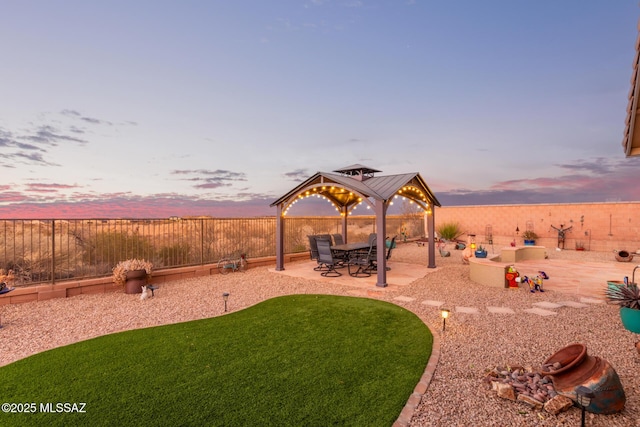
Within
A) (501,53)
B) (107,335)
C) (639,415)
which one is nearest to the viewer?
(639,415)

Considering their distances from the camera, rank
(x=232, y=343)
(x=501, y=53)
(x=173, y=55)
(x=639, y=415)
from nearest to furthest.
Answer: (x=639, y=415), (x=232, y=343), (x=173, y=55), (x=501, y=53)

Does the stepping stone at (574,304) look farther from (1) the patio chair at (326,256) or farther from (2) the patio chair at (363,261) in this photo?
(1) the patio chair at (326,256)

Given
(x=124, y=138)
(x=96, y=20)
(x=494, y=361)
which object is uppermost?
(x=96, y=20)

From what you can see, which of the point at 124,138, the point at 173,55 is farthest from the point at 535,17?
the point at 124,138

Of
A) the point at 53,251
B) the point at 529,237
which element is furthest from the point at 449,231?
the point at 53,251

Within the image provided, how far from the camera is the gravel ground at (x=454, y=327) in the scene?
290 centimetres

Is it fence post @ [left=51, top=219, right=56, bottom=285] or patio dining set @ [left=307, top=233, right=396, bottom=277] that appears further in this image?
patio dining set @ [left=307, top=233, right=396, bottom=277]

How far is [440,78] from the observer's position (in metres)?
13.9

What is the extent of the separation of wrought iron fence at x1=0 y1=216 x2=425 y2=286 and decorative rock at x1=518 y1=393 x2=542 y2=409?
9320mm

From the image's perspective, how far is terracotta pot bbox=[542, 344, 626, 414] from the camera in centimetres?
275

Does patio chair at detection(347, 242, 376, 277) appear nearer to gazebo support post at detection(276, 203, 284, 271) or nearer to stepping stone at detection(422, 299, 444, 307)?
gazebo support post at detection(276, 203, 284, 271)

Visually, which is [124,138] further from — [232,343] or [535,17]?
[535,17]

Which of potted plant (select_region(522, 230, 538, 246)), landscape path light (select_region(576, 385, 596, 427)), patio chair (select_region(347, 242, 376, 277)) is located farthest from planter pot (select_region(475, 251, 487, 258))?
landscape path light (select_region(576, 385, 596, 427))

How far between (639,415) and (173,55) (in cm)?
1390
